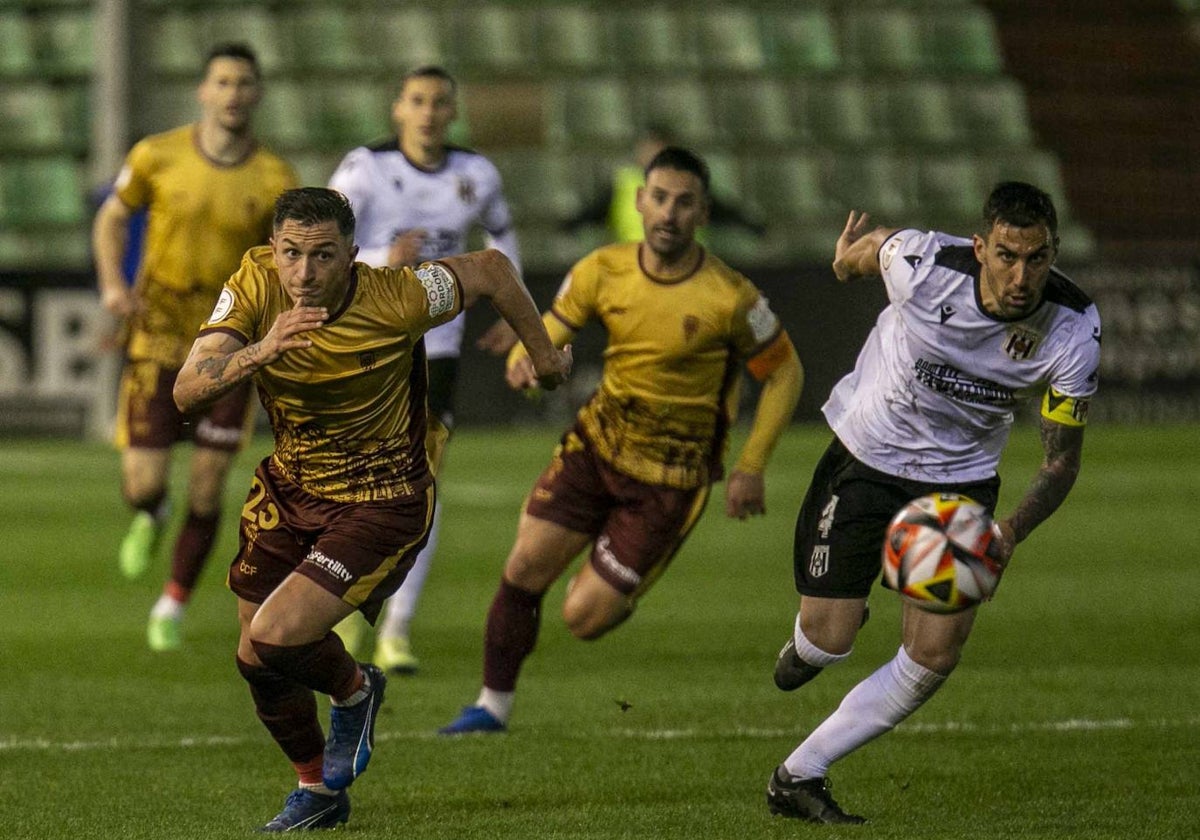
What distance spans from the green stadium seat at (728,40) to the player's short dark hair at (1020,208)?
59.6 ft

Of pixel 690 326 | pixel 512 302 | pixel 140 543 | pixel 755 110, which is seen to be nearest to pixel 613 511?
pixel 690 326

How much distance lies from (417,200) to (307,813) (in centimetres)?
364

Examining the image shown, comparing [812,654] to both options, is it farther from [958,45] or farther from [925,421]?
[958,45]

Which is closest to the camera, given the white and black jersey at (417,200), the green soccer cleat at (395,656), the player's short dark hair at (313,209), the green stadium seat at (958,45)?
the player's short dark hair at (313,209)

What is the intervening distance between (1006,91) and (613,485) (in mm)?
17742

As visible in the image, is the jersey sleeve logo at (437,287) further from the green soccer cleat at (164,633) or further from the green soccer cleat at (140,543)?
the green soccer cleat at (140,543)

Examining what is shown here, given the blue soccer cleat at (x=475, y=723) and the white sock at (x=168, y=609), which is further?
the white sock at (x=168, y=609)

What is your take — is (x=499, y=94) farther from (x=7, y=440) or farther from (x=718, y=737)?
(x=718, y=737)

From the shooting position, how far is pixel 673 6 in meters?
23.9

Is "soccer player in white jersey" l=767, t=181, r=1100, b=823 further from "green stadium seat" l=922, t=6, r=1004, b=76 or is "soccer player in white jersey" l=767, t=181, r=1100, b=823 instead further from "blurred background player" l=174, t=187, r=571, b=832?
"green stadium seat" l=922, t=6, r=1004, b=76

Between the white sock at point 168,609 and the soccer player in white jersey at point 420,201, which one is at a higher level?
the soccer player in white jersey at point 420,201

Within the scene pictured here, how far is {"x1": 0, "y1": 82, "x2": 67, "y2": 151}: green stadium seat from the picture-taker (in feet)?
74.7

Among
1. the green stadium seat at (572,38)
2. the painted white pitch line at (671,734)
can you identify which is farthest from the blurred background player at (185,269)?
the green stadium seat at (572,38)

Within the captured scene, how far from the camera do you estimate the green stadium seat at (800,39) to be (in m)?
24.0
